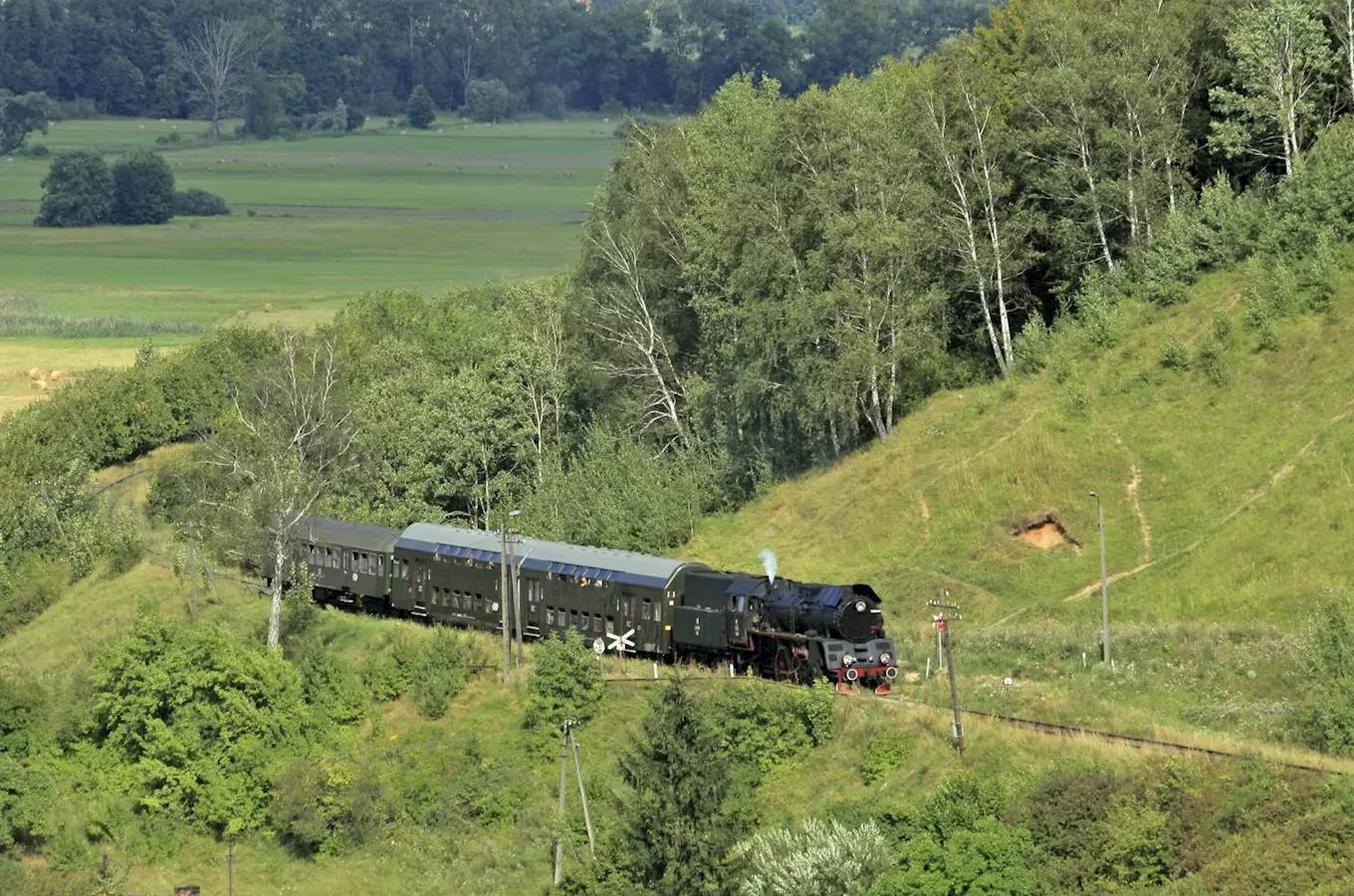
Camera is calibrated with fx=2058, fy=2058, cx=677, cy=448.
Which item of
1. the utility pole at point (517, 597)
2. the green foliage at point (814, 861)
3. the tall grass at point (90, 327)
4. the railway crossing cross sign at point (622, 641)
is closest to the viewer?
the green foliage at point (814, 861)

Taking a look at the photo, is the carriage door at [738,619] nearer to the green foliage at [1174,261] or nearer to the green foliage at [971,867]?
the green foliage at [971,867]

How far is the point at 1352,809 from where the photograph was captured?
5256cm

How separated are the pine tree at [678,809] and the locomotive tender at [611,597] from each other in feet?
33.0

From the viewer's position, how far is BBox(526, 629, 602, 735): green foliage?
7150 cm

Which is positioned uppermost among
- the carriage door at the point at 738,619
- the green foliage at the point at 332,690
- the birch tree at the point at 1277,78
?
the birch tree at the point at 1277,78

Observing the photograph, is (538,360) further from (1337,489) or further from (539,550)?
(1337,489)

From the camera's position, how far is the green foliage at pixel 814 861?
54844 mm

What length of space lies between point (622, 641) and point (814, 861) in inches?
816

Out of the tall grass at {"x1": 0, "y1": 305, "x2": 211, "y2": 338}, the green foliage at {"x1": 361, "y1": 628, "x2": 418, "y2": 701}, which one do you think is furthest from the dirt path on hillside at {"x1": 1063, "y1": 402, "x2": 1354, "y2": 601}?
the tall grass at {"x1": 0, "y1": 305, "x2": 211, "y2": 338}

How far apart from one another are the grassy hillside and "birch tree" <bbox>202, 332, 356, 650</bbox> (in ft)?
58.7

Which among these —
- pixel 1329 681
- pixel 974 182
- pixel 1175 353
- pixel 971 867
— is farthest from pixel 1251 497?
pixel 971 867

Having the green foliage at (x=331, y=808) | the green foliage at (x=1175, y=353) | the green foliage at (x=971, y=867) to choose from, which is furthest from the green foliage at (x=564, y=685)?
the green foliage at (x=1175, y=353)

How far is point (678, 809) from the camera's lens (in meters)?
56.9

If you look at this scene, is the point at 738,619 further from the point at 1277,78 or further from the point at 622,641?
the point at 1277,78
